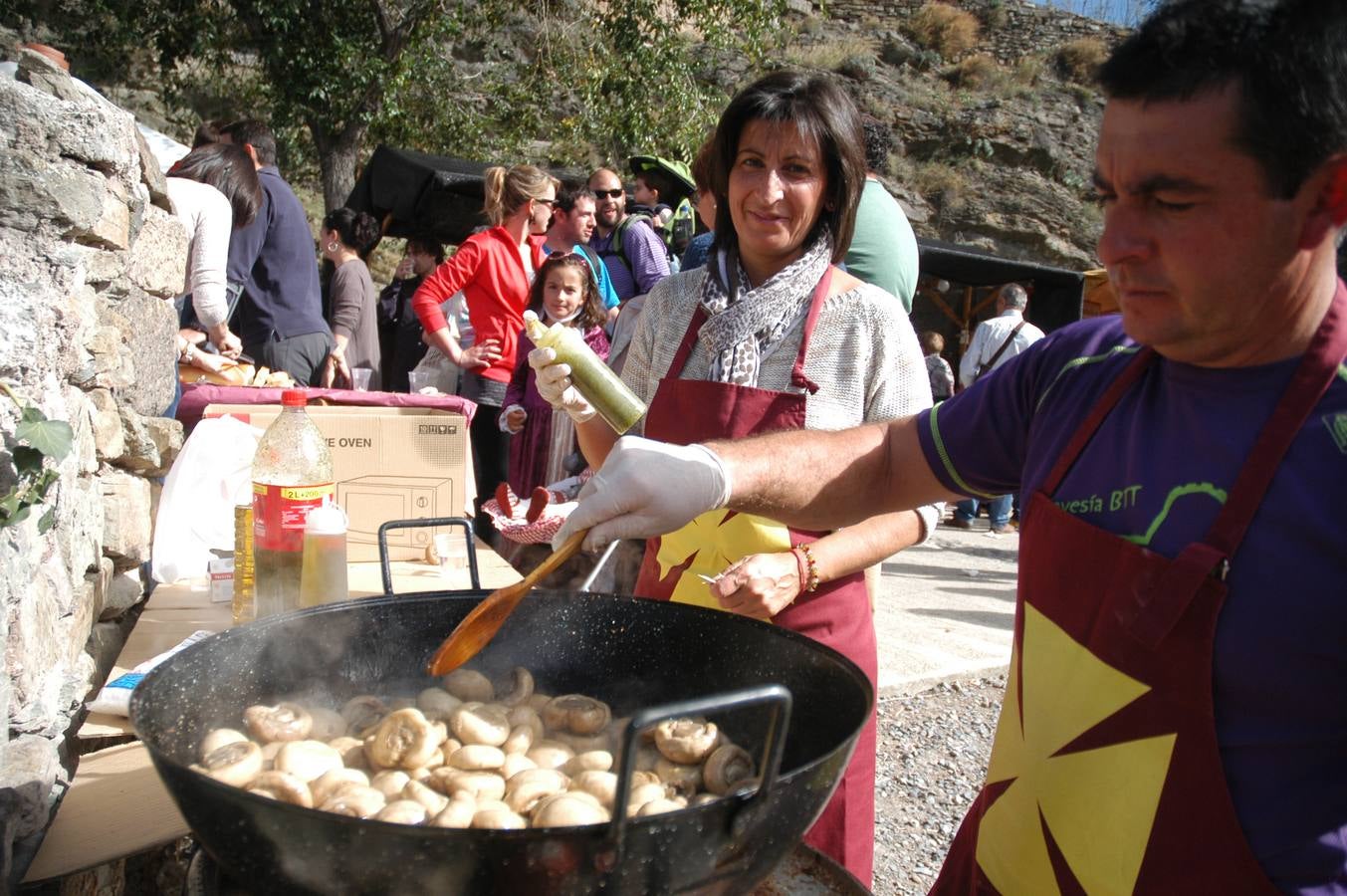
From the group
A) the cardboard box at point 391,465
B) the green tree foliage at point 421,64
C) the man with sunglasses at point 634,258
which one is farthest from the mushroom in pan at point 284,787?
the green tree foliage at point 421,64

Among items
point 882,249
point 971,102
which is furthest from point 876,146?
point 971,102

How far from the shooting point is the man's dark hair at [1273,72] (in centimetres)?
99

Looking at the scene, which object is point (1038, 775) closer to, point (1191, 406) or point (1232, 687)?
point (1232, 687)

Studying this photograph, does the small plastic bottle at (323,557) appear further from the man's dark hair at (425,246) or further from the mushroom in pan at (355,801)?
Answer: the man's dark hair at (425,246)

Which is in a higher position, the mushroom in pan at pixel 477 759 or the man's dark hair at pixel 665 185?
the man's dark hair at pixel 665 185

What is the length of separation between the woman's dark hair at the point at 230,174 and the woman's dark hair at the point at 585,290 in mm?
1394

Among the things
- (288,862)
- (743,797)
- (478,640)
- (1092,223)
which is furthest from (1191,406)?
(1092,223)

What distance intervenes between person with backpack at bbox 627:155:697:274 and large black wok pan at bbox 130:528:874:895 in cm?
506

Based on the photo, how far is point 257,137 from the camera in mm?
4957

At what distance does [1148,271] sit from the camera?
3.69ft

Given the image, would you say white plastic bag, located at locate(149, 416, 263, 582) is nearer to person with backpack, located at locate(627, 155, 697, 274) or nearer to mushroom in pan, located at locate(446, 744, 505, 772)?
mushroom in pan, located at locate(446, 744, 505, 772)

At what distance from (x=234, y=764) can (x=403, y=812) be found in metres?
0.24

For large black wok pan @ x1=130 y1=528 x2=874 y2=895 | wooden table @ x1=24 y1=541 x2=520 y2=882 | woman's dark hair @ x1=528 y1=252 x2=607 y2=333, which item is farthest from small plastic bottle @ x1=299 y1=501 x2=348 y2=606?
woman's dark hair @ x1=528 y1=252 x2=607 y2=333

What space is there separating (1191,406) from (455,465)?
220cm
